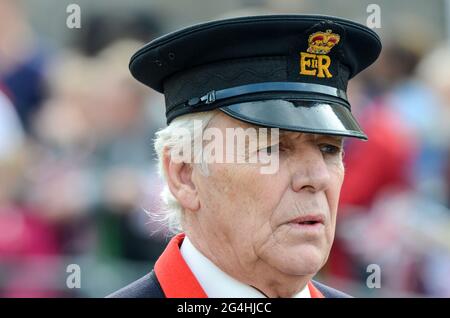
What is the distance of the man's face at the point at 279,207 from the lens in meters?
2.97

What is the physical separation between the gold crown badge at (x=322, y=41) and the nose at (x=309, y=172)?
12.5 inches

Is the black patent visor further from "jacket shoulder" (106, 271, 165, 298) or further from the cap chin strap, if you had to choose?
"jacket shoulder" (106, 271, 165, 298)

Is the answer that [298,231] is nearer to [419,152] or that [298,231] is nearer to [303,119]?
[303,119]

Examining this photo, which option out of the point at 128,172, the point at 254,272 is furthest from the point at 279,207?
the point at 128,172

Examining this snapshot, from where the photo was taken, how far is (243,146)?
119 inches

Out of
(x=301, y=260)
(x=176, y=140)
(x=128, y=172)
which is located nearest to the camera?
(x=301, y=260)

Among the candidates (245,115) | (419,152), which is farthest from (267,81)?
(419,152)

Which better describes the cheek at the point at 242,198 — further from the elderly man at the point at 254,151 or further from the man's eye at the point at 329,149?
the man's eye at the point at 329,149

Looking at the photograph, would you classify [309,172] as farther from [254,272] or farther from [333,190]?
[254,272]

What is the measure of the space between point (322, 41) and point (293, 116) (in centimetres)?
30

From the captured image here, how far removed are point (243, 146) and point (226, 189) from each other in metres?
0.14

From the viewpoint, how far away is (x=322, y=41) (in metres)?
3.11

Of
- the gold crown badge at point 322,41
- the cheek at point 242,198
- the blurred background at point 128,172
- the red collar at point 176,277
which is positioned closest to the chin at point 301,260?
the cheek at point 242,198

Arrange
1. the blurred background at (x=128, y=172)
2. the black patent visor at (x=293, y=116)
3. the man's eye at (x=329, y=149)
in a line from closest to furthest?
the black patent visor at (x=293, y=116) → the man's eye at (x=329, y=149) → the blurred background at (x=128, y=172)
